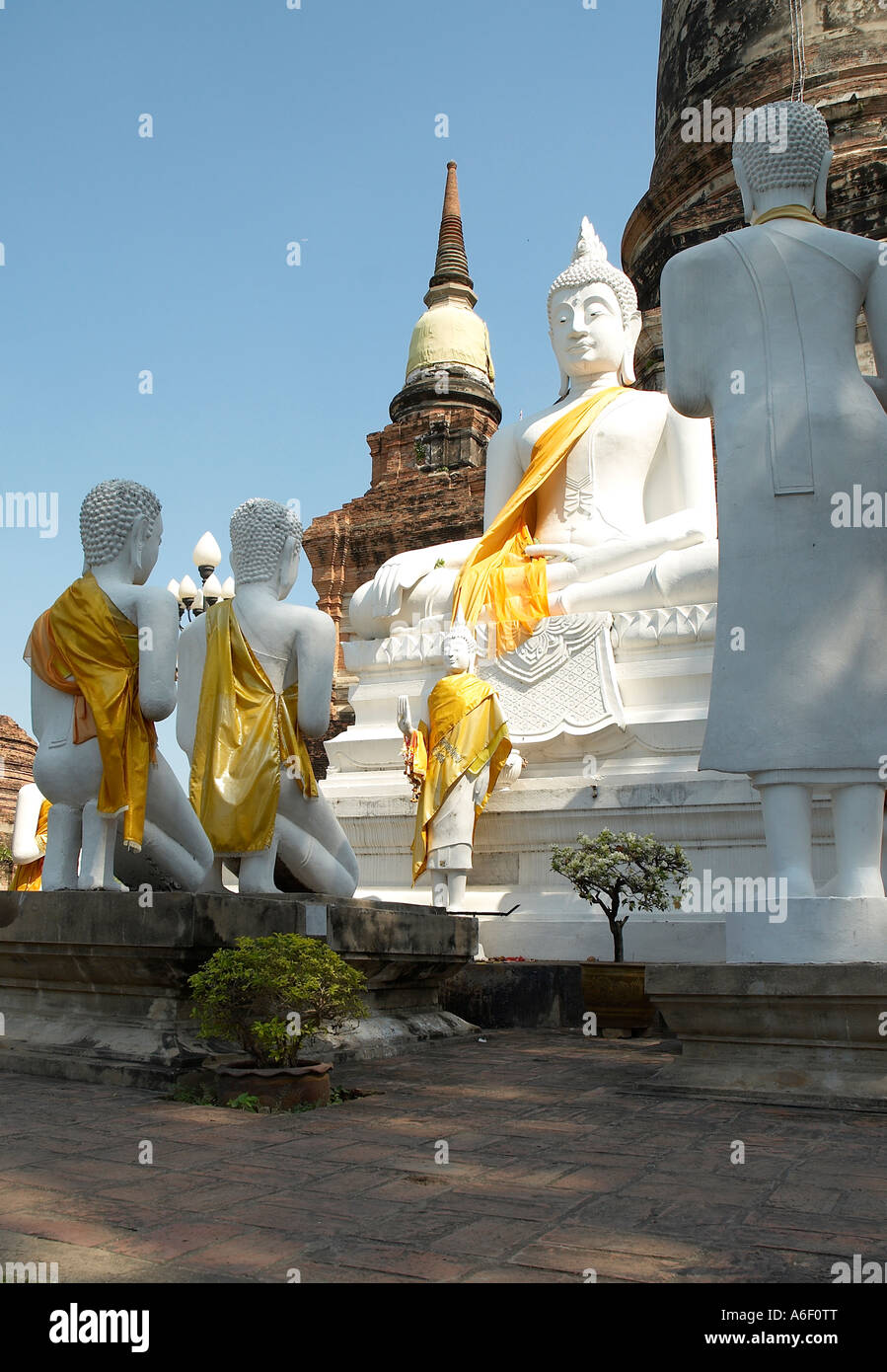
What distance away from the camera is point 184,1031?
14.0 ft

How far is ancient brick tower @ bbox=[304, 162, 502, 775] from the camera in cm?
2272

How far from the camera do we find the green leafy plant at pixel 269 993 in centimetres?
374

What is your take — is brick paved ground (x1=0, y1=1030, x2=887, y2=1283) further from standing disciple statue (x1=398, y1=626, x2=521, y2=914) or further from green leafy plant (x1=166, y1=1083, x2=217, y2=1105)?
standing disciple statue (x1=398, y1=626, x2=521, y2=914)

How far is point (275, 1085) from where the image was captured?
375cm

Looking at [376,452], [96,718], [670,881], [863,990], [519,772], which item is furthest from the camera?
[376,452]

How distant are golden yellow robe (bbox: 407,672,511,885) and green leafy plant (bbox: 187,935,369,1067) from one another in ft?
11.2

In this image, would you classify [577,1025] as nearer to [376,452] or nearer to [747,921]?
[747,921]

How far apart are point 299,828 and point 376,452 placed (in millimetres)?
23564

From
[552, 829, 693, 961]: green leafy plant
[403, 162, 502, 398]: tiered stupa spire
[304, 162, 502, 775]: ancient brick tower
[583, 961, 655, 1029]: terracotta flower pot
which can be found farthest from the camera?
[403, 162, 502, 398]: tiered stupa spire

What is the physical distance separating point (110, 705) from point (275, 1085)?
1524 millimetres

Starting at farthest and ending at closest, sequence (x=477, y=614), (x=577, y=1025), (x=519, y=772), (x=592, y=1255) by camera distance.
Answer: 1. (x=477, y=614)
2. (x=519, y=772)
3. (x=577, y=1025)
4. (x=592, y=1255)

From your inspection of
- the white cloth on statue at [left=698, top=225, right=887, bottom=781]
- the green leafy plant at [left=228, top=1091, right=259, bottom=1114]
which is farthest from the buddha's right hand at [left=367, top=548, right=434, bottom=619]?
the green leafy plant at [left=228, top=1091, right=259, bottom=1114]

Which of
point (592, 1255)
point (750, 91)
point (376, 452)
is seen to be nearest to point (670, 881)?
point (592, 1255)

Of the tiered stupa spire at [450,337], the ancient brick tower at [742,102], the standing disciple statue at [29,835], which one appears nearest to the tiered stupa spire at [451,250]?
the tiered stupa spire at [450,337]
